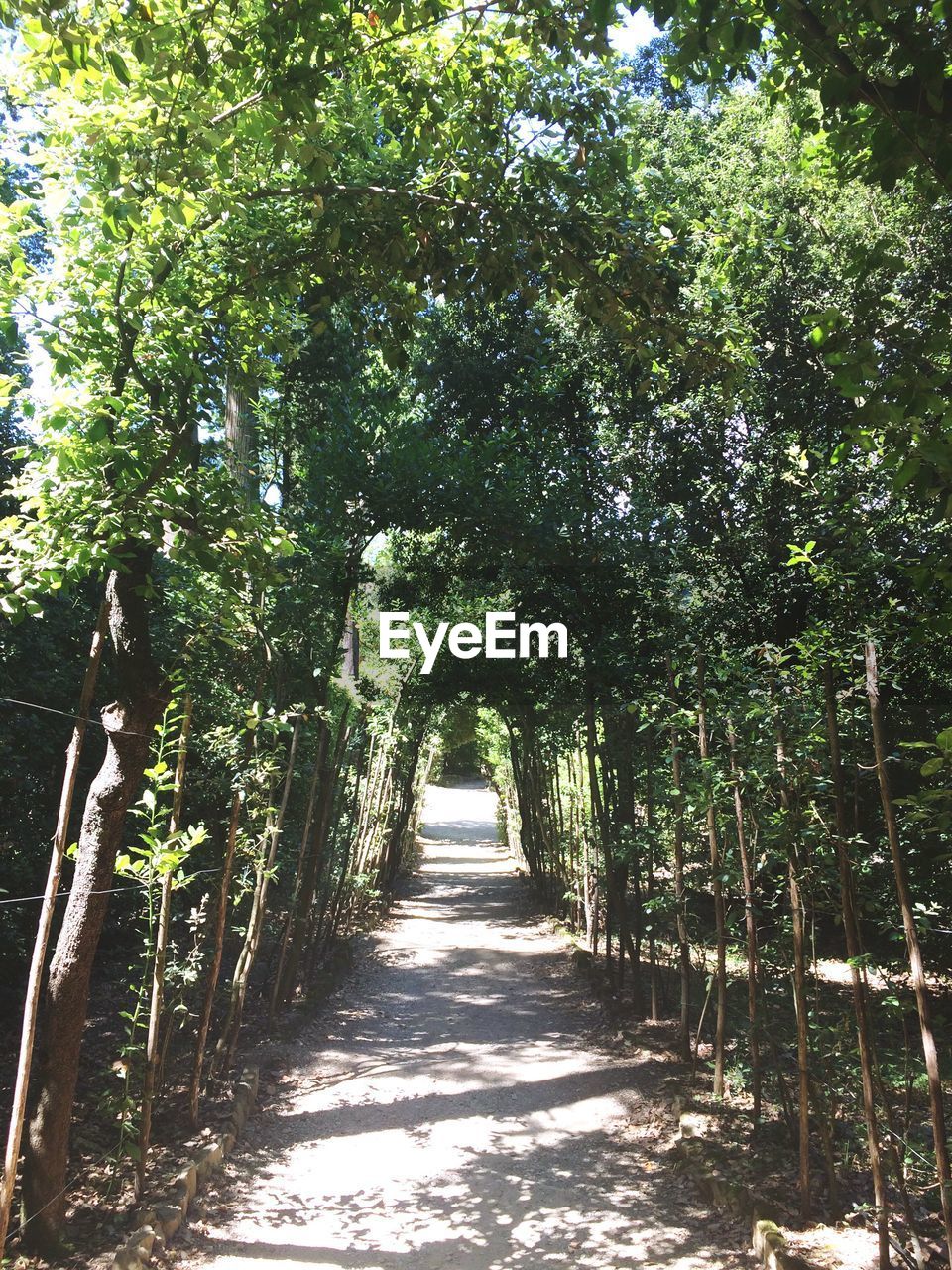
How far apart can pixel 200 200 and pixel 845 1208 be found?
4219 mm

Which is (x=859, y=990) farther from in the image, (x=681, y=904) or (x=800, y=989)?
(x=681, y=904)

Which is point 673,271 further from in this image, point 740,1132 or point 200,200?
point 740,1132

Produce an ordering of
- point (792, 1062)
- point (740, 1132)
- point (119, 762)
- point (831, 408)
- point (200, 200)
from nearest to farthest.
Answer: point (200, 200) → point (119, 762) → point (740, 1132) → point (792, 1062) → point (831, 408)

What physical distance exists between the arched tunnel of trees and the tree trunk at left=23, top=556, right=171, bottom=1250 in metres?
0.02

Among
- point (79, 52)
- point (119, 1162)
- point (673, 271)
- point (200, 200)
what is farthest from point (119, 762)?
point (673, 271)

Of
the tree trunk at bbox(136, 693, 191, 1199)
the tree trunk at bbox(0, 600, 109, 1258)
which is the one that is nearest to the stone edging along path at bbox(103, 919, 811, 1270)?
the tree trunk at bbox(136, 693, 191, 1199)

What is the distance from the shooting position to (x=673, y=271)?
397cm

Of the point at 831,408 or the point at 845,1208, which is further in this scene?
the point at 831,408

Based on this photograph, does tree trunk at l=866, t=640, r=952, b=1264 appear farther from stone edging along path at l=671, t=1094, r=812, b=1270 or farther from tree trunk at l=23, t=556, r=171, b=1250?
tree trunk at l=23, t=556, r=171, b=1250

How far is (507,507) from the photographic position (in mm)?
7020

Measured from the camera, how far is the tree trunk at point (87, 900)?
350cm

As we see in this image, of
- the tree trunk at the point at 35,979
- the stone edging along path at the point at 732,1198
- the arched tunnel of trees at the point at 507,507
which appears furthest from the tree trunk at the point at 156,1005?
the stone edging along path at the point at 732,1198

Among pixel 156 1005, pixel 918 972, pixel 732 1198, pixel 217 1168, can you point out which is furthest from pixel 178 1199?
pixel 918 972

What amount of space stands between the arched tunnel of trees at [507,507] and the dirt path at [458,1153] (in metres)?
0.47
